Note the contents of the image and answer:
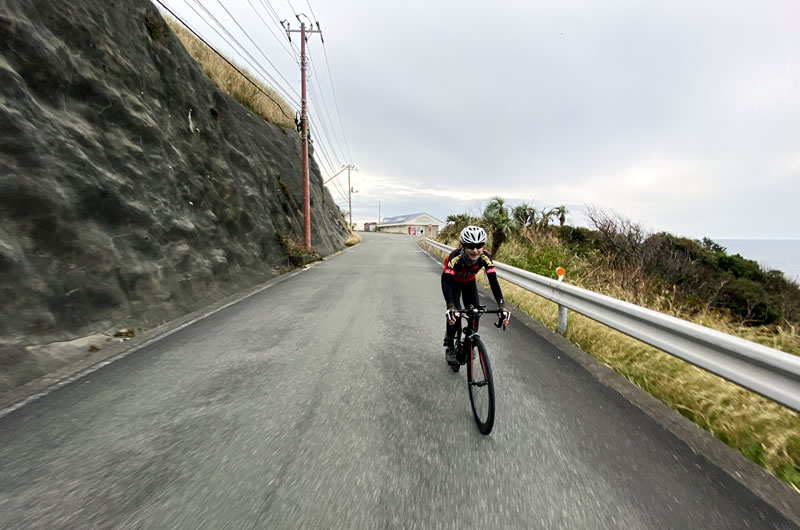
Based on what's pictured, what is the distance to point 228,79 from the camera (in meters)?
17.2

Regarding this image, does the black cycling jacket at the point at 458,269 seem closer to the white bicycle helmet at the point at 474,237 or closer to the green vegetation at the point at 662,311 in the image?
the white bicycle helmet at the point at 474,237

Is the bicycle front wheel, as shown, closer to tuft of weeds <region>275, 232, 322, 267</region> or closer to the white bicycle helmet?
the white bicycle helmet

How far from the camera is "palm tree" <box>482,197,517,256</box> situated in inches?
600

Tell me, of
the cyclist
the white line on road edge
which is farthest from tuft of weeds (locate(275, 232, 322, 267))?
the cyclist

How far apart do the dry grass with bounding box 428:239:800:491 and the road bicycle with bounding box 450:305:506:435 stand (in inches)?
74.4

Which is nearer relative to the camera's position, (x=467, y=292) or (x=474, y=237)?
(x=474, y=237)

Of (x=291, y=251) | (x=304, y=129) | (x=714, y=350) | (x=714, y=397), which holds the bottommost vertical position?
(x=291, y=251)

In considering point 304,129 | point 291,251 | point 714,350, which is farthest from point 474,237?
point 304,129

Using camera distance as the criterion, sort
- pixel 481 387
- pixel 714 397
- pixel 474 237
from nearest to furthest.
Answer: pixel 481 387
pixel 714 397
pixel 474 237

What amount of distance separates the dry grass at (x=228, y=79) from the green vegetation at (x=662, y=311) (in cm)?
1410

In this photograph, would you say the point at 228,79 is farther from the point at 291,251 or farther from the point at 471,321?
the point at 471,321

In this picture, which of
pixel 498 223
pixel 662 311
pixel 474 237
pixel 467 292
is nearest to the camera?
pixel 474 237

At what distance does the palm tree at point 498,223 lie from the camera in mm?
15242

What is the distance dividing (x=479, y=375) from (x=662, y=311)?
498 cm
